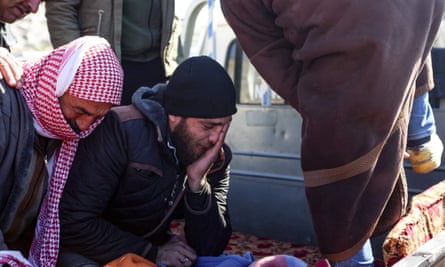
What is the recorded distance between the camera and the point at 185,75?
2.63 m

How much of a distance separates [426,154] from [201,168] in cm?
88

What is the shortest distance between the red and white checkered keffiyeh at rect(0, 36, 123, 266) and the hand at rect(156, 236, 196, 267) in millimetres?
419

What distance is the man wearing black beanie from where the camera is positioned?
96.7 inches

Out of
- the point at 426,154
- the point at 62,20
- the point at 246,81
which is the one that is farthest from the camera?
the point at 246,81

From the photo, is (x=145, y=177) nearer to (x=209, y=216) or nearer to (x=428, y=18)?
(x=209, y=216)

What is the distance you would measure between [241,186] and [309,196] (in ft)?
7.94

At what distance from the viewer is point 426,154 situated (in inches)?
98.1

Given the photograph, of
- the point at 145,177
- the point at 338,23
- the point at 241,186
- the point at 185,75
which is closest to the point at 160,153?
the point at 145,177

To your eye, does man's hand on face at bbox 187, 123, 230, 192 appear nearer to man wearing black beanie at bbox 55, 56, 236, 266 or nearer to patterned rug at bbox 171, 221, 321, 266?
man wearing black beanie at bbox 55, 56, 236, 266

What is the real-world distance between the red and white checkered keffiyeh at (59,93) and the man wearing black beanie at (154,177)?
6cm

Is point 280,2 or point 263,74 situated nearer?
point 280,2

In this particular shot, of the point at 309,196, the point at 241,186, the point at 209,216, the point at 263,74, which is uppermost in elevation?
the point at 263,74

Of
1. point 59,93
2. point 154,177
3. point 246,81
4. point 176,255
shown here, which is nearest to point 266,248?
point 246,81

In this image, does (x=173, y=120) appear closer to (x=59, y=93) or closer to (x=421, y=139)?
(x=59, y=93)
